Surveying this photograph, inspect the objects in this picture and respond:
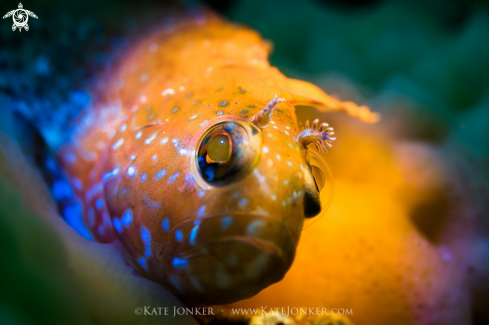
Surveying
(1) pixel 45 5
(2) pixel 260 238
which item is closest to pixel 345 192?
(2) pixel 260 238

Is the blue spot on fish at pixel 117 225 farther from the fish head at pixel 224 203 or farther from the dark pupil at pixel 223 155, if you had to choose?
the dark pupil at pixel 223 155

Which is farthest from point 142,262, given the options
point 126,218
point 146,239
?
point 126,218

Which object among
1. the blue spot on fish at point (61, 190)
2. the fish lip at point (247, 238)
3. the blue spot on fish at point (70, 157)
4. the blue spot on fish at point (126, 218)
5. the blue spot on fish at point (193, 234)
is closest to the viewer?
the fish lip at point (247, 238)

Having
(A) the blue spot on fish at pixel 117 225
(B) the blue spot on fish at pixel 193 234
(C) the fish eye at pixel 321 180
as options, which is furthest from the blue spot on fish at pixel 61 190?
(C) the fish eye at pixel 321 180

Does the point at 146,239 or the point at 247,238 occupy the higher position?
the point at 146,239

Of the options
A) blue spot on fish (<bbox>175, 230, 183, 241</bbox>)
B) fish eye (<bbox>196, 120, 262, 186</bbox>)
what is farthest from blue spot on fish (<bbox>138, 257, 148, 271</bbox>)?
fish eye (<bbox>196, 120, 262, 186</bbox>)

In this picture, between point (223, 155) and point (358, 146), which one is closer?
point (223, 155)

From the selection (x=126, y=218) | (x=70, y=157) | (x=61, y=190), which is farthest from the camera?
(x=70, y=157)

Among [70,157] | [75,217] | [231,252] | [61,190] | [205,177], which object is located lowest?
[231,252]

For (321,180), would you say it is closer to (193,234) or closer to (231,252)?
(231,252)
